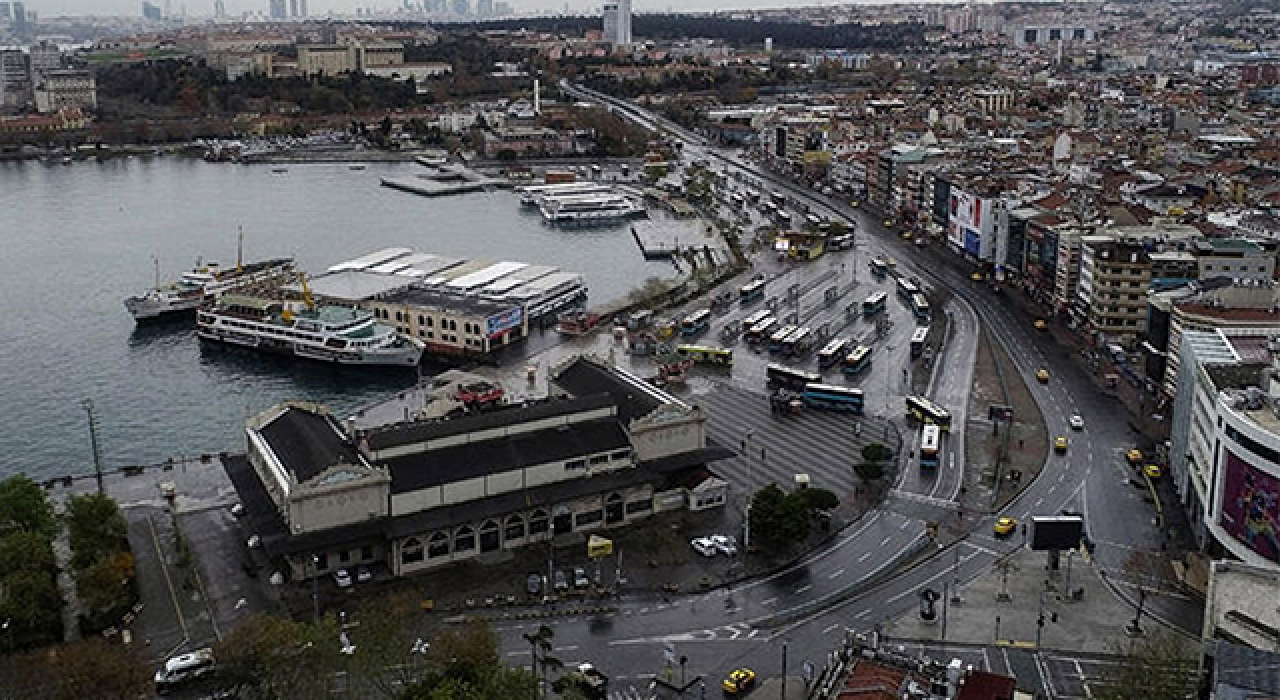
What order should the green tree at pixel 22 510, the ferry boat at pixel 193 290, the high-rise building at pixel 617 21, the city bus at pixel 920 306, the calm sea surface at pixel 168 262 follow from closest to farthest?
the green tree at pixel 22 510 < the calm sea surface at pixel 168 262 < the city bus at pixel 920 306 < the ferry boat at pixel 193 290 < the high-rise building at pixel 617 21

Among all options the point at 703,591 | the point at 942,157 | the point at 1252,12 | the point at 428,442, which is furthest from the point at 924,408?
the point at 1252,12

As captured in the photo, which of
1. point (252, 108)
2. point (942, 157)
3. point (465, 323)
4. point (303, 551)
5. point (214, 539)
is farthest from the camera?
point (252, 108)

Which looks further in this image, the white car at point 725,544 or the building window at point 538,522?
the building window at point 538,522

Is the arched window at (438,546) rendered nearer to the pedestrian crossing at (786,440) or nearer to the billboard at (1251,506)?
the pedestrian crossing at (786,440)

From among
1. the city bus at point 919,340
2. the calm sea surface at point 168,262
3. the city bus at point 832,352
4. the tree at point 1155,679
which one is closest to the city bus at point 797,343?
the city bus at point 832,352

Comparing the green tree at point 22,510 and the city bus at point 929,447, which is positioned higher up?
the green tree at point 22,510

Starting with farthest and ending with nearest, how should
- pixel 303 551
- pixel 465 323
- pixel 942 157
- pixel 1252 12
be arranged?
pixel 1252 12, pixel 942 157, pixel 465 323, pixel 303 551

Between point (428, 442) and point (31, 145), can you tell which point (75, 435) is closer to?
point (428, 442)

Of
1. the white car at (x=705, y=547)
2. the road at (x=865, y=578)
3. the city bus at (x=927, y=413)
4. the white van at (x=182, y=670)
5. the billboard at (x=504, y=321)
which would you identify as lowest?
the road at (x=865, y=578)
